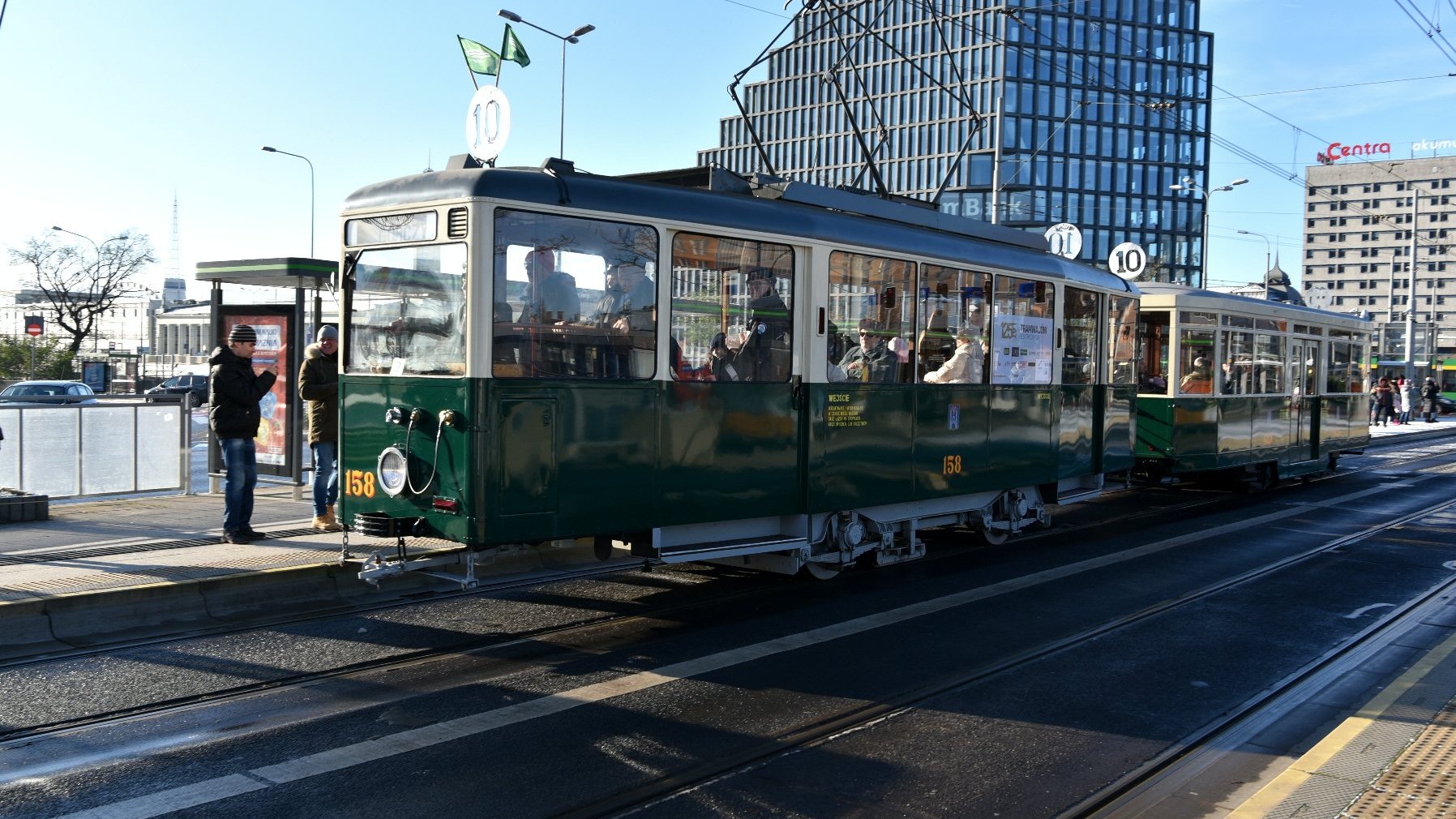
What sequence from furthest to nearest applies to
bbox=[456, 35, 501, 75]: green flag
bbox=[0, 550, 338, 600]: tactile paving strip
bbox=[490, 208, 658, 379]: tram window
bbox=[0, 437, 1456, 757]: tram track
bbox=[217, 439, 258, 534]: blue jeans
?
bbox=[456, 35, 501, 75]: green flag, bbox=[217, 439, 258, 534]: blue jeans, bbox=[0, 550, 338, 600]: tactile paving strip, bbox=[490, 208, 658, 379]: tram window, bbox=[0, 437, 1456, 757]: tram track

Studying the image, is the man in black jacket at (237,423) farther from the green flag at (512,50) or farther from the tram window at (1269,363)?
the tram window at (1269,363)

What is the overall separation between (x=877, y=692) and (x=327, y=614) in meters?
4.10

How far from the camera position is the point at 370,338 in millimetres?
7727

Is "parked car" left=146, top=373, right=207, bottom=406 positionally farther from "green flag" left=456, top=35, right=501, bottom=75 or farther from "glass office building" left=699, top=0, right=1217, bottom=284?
"glass office building" left=699, top=0, right=1217, bottom=284

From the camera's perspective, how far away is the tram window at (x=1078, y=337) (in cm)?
1225

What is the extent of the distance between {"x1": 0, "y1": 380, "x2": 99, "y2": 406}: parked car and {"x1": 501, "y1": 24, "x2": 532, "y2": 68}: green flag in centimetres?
2189

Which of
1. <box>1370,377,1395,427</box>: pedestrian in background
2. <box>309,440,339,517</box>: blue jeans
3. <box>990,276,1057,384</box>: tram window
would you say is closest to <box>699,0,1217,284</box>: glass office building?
<box>1370,377,1395,427</box>: pedestrian in background

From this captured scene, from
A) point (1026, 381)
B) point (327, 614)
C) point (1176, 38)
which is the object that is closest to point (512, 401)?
point (327, 614)

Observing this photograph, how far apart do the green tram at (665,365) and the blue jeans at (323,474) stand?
281 cm

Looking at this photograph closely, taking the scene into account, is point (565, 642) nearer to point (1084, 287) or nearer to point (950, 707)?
point (950, 707)

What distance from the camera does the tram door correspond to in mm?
19031

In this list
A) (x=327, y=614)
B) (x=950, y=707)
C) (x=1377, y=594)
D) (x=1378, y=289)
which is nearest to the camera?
(x=950, y=707)

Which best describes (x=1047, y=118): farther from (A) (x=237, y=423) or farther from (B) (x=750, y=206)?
(A) (x=237, y=423)

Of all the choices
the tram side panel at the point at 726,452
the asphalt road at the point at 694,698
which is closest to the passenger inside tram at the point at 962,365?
the asphalt road at the point at 694,698
